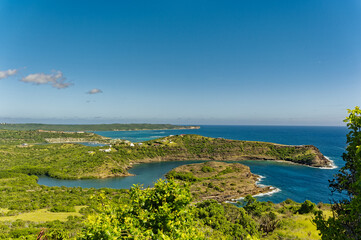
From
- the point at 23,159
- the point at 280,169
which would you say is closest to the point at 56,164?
the point at 23,159

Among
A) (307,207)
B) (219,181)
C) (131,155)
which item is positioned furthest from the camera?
(131,155)

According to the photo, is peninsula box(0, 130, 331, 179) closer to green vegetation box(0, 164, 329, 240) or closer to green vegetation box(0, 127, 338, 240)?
green vegetation box(0, 127, 338, 240)

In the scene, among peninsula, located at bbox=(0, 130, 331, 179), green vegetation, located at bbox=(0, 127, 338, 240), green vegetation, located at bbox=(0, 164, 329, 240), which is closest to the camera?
green vegetation, located at bbox=(0, 164, 329, 240)

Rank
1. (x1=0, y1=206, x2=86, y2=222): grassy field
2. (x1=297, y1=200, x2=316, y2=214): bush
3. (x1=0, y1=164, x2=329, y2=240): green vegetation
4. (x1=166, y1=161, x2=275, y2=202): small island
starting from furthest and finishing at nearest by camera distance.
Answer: (x1=166, y1=161, x2=275, y2=202): small island
(x1=297, y1=200, x2=316, y2=214): bush
(x1=0, y1=206, x2=86, y2=222): grassy field
(x1=0, y1=164, x2=329, y2=240): green vegetation

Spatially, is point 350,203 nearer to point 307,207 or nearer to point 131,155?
point 307,207

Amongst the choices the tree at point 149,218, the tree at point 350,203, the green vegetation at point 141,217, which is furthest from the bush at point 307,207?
the tree at point 149,218

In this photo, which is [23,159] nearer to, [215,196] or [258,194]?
[215,196]

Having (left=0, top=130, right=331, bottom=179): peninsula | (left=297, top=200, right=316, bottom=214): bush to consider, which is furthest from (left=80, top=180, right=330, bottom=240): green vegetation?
(left=0, top=130, right=331, bottom=179): peninsula

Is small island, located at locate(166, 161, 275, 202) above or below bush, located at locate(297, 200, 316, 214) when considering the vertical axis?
below

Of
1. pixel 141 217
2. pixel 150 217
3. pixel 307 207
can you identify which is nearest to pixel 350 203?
pixel 150 217
